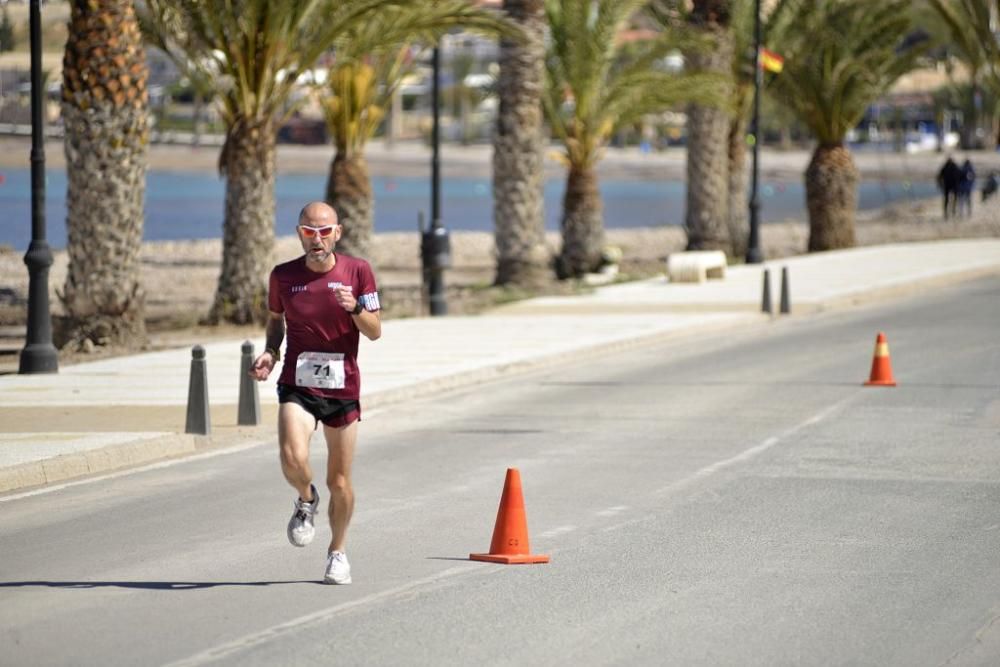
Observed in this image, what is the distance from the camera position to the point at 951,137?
150 metres

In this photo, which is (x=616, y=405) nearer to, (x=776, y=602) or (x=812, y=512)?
(x=812, y=512)

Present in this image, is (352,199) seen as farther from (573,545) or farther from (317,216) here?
(317,216)

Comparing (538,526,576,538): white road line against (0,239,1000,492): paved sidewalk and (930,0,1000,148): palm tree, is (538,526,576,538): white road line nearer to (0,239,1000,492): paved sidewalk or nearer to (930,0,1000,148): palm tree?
(0,239,1000,492): paved sidewalk

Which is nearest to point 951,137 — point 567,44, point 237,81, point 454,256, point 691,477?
point 454,256

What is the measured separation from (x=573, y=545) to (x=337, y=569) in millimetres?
1739

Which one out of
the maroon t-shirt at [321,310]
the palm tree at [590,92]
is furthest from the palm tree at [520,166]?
the maroon t-shirt at [321,310]

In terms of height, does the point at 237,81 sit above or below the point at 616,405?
above

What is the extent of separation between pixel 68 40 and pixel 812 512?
12.8m

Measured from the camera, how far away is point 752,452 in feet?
47.5

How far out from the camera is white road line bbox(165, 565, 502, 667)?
808 centimetres

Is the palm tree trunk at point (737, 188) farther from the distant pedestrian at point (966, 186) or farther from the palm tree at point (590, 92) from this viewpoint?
the distant pedestrian at point (966, 186)

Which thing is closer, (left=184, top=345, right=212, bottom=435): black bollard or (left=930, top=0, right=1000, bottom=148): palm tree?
(left=184, top=345, right=212, bottom=435): black bollard

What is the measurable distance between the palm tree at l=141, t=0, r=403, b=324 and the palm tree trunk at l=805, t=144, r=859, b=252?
1819 cm

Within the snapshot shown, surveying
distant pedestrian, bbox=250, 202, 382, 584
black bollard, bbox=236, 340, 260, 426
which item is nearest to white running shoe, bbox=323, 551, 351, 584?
distant pedestrian, bbox=250, 202, 382, 584
